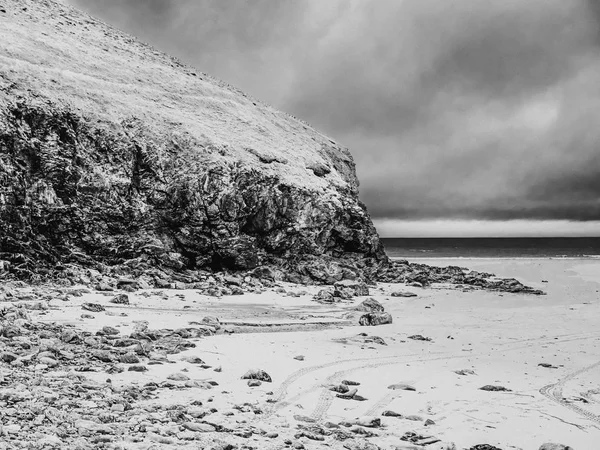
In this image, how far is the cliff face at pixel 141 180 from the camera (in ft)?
79.8

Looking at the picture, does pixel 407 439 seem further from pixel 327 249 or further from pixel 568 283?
pixel 568 283

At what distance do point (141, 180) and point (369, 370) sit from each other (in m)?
22.2

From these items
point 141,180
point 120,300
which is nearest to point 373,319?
point 120,300

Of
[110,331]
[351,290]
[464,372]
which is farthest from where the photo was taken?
[351,290]

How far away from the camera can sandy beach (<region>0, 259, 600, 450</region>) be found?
699 centimetres

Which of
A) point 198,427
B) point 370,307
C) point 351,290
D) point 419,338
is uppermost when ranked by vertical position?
point 198,427

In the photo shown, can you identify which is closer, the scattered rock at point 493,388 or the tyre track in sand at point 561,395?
the tyre track in sand at point 561,395

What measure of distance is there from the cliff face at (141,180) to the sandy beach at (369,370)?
20.9ft

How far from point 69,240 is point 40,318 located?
12782mm

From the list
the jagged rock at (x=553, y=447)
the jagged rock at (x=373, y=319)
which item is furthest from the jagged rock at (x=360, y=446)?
the jagged rock at (x=373, y=319)

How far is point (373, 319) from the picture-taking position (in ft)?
57.0

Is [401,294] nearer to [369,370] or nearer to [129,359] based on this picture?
[369,370]

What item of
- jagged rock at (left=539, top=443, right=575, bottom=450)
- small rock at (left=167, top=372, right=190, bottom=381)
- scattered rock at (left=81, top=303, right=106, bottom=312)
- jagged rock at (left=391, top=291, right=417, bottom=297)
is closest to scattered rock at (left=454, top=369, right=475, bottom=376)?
jagged rock at (left=539, top=443, right=575, bottom=450)

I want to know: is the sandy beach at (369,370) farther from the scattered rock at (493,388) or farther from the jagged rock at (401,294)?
the jagged rock at (401,294)
